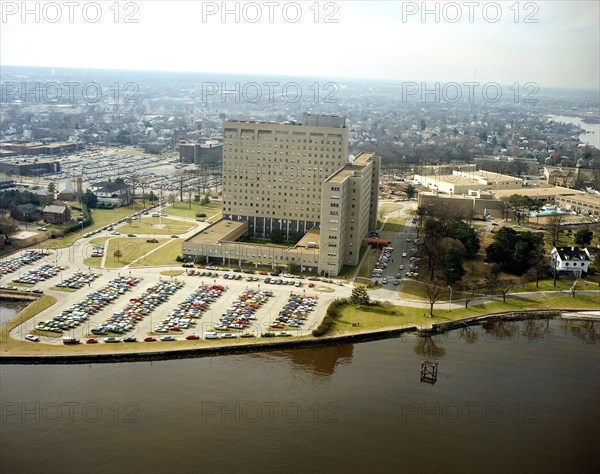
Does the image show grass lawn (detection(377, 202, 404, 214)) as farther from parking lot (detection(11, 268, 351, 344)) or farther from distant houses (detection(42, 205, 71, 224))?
distant houses (detection(42, 205, 71, 224))

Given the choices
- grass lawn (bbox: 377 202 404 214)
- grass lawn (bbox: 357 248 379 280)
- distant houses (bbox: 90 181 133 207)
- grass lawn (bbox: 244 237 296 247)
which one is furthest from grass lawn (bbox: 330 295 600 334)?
distant houses (bbox: 90 181 133 207)

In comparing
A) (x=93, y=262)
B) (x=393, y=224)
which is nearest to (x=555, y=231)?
(x=393, y=224)

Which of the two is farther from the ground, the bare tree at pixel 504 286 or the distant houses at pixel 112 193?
the distant houses at pixel 112 193

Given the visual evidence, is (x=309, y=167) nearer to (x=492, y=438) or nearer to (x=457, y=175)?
(x=492, y=438)

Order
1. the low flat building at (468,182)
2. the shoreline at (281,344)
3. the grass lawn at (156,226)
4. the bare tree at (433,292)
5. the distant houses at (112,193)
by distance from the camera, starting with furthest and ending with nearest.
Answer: the low flat building at (468,182) → the distant houses at (112,193) → the grass lawn at (156,226) → the bare tree at (433,292) → the shoreline at (281,344)

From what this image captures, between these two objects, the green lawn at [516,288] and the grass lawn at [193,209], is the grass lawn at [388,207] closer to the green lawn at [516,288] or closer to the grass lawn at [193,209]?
the grass lawn at [193,209]

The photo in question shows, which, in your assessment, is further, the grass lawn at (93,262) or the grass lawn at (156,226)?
the grass lawn at (156,226)

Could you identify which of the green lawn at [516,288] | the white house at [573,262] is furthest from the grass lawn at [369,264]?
the white house at [573,262]
